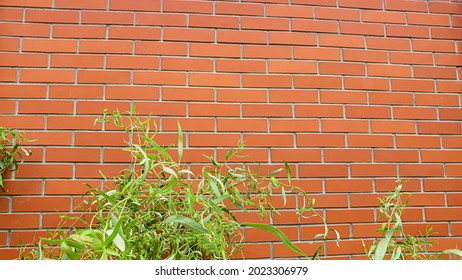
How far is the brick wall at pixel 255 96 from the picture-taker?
1.70 m

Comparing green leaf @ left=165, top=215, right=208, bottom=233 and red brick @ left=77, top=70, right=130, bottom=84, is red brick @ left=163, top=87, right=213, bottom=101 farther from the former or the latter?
green leaf @ left=165, top=215, right=208, bottom=233

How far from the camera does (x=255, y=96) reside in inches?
70.6

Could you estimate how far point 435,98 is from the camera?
1.88 m

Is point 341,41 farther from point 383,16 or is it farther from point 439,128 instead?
point 439,128

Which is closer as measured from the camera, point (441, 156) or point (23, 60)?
point (23, 60)

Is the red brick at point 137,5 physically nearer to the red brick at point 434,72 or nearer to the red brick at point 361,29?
the red brick at point 361,29

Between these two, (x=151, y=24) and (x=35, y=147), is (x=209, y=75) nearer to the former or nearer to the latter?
(x=151, y=24)

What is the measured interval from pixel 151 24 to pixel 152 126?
1.36ft

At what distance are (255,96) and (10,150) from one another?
94 centimetres

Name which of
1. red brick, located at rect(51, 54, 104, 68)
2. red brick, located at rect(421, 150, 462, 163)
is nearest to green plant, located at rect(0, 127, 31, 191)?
red brick, located at rect(51, 54, 104, 68)

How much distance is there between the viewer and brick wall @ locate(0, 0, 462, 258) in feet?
5.57

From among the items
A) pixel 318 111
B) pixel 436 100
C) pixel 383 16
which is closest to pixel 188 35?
pixel 318 111

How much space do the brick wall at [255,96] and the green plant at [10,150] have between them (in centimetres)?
4

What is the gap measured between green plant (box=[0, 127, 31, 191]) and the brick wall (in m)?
0.04
